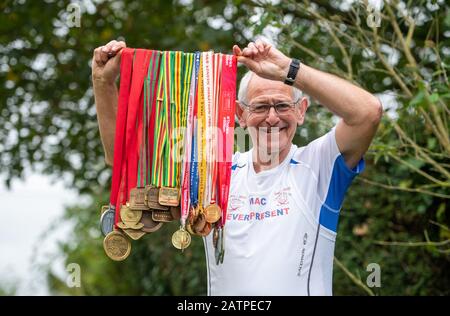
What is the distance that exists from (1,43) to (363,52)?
10.9 feet

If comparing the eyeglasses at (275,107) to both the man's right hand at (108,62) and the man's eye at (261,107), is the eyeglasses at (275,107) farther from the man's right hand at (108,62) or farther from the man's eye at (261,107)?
the man's right hand at (108,62)

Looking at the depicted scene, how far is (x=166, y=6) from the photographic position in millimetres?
7188

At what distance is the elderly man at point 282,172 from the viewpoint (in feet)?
10.2

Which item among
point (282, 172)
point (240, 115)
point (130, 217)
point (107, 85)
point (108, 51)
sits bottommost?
point (130, 217)

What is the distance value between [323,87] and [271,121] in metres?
0.34

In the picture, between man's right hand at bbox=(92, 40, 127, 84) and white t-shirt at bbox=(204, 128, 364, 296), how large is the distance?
0.67 metres

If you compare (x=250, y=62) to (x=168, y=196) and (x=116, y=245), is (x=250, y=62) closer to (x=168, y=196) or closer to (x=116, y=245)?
(x=168, y=196)

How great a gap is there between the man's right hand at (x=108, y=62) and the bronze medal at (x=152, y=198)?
47 centimetres

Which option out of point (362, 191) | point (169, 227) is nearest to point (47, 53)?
point (169, 227)

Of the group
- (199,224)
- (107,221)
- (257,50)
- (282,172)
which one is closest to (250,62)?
(257,50)

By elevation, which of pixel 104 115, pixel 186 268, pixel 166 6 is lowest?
pixel 186 268

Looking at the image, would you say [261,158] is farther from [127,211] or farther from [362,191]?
[362,191]

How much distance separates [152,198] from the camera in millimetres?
3092

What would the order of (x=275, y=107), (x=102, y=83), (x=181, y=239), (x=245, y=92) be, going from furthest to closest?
1. (x=245, y=92)
2. (x=275, y=107)
3. (x=102, y=83)
4. (x=181, y=239)
